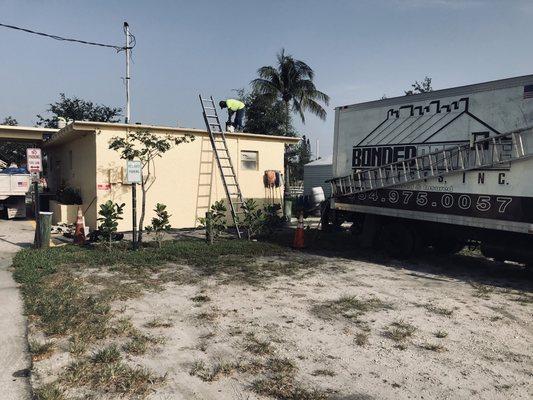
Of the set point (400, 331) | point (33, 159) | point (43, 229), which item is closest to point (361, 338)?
point (400, 331)

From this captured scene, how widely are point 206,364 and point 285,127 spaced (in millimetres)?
24898

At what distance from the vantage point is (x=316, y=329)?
18.6 feet

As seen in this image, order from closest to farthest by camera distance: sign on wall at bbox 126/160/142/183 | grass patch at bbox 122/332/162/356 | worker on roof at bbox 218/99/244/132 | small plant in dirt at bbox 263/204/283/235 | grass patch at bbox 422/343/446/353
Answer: grass patch at bbox 122/332/162/356, grass patch at bbox 422/343/446/353, sign on wall at bbox 126/160/142/183, small plant in dirt at bbox 263/204/283/235, worker on roof at bbox 218/99/244/132

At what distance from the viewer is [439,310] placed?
6512mm

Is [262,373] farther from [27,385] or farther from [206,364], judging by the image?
[27,385]

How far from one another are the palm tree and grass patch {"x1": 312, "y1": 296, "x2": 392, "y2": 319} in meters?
24.2

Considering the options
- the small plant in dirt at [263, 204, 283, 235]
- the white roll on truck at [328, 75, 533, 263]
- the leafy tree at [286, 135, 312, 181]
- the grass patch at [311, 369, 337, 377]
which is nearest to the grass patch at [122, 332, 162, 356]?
the grass patch at [311, 369, 337, 377]

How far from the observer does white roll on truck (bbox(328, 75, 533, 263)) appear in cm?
801

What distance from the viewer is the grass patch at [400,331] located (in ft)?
17.8

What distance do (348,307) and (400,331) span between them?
1087 millimetres

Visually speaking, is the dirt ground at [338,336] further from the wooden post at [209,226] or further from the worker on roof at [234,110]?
the worker on roof at [234,110]

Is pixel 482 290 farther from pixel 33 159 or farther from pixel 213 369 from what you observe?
pixel 33 159

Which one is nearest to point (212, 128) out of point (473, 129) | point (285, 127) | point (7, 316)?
point (473, 129)

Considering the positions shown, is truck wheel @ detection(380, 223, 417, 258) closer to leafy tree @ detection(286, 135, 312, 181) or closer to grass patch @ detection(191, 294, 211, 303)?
grass patch @ detection(191, 294, 211, 303)
